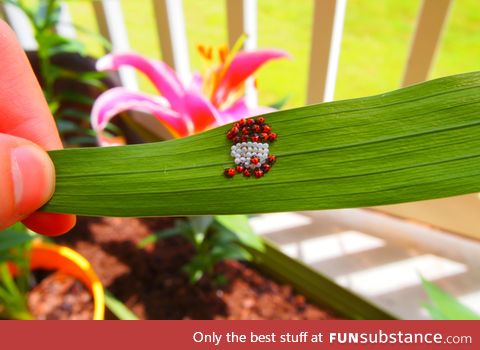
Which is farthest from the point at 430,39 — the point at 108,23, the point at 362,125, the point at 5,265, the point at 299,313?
the point at 5,265

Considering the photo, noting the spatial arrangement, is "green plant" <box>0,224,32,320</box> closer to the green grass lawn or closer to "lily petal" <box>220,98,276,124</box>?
"lily petal" <box>220,98,276,124</box>

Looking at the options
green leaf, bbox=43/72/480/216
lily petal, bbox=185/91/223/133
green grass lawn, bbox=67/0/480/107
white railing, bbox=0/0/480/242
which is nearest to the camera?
green leaf, bbox=43/72/480/216

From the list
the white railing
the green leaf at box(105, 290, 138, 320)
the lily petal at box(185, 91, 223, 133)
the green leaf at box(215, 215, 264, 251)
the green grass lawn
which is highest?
the green grass lawn

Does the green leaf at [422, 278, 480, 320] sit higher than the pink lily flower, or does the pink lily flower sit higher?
the pink lily flower

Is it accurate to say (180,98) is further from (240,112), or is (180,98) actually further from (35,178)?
(35,178)

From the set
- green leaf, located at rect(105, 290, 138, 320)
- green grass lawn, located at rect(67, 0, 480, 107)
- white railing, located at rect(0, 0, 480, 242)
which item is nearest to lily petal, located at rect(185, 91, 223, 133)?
white railing, located at rect(0, 0, 480, 242)

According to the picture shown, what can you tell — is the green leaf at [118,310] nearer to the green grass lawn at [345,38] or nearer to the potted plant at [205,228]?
the potted plant at [205,228]

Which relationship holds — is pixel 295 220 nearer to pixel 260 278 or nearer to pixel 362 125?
pixel 260 278
